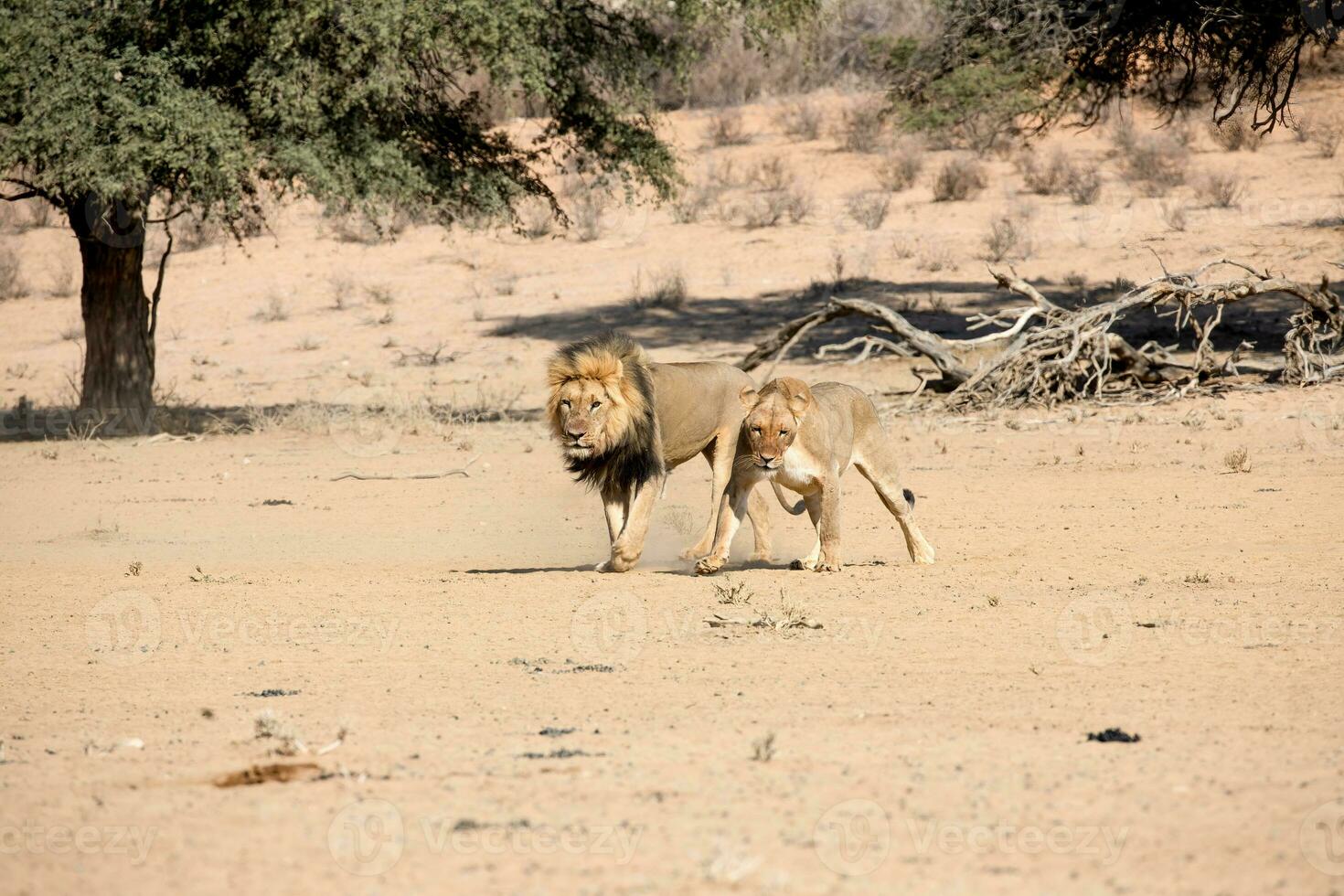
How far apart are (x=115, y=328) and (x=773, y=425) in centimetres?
1100

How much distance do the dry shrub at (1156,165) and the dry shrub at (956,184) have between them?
294 centimetres

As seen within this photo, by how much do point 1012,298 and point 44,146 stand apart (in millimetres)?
14302

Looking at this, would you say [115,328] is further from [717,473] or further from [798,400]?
[798,400]

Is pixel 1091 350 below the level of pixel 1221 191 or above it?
below

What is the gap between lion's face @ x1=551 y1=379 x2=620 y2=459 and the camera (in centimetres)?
901

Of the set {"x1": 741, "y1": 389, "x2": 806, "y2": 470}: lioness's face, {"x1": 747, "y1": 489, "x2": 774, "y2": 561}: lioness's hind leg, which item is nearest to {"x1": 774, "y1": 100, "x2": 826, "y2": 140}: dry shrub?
{"x1": 747, "y1": 489, "x2": 774, "y2": 561}: lioness's hind leg

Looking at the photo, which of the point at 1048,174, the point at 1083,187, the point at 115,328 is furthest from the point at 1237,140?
the point at 115,328

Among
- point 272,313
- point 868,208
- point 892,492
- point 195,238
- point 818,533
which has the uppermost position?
point 868,208

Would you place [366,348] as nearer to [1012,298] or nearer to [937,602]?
[1012,298]

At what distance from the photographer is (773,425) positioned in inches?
356

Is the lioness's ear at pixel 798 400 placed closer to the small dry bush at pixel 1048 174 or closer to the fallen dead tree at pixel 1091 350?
the fallen dead tree at pixel 1091 350

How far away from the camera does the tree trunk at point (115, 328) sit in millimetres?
17281

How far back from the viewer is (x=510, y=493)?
13836mm

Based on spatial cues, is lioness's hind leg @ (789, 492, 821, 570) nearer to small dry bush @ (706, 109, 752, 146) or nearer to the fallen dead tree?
the fallen dead tree
